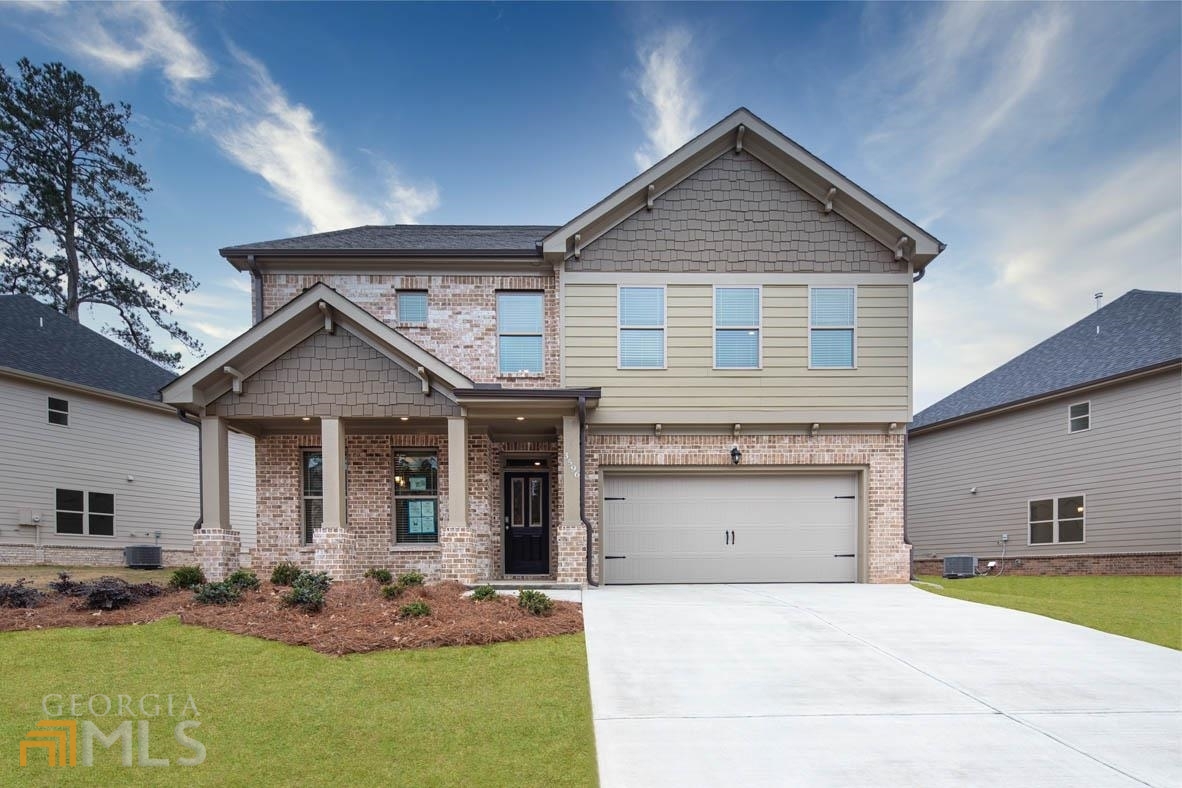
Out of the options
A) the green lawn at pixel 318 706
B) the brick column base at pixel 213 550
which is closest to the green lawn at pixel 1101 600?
the green lawn at pixel 318 706

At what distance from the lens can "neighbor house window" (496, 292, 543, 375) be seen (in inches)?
457

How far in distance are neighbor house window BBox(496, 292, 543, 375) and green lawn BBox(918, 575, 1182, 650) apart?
8.27 metres

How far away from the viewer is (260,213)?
2172cm

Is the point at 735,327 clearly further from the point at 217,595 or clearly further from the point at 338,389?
the point at 217,595

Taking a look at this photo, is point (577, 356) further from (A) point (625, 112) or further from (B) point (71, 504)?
(B) point (71, 504)

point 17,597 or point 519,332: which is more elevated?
point 519,332

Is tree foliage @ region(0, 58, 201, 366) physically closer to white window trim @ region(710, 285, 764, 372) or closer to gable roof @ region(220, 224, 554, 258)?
gable roof @ region(220, 224, 554, 258)

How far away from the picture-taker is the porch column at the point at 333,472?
32.8 feet

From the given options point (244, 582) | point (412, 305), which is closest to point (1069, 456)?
point (412, 305)

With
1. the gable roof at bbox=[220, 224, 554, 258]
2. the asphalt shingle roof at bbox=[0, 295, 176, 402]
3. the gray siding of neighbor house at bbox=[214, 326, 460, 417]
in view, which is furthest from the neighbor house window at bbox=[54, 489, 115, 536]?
the gable roof at bbox=[220, 224, 554, 258]

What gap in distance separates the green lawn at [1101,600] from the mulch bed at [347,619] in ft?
22.5

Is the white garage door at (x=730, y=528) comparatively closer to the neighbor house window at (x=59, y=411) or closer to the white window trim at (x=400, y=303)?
the white window trim at (x=400, y=303)

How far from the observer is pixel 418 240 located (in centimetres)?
1239

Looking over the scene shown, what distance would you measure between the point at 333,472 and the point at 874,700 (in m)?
8.29
